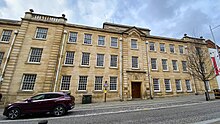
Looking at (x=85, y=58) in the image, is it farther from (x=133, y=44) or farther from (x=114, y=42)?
(x=133, y=44)

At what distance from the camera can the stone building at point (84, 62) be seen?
14.7 meters

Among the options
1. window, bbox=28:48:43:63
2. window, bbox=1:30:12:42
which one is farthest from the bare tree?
window, bbox=1:30:12:42

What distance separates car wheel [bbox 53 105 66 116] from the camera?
868 cm

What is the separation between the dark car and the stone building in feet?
20.0

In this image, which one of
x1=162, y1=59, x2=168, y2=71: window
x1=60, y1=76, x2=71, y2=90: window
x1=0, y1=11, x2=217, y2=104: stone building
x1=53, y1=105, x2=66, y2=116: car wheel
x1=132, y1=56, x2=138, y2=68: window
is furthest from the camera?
x1=162, y1=59, x2=168, y2=71: window

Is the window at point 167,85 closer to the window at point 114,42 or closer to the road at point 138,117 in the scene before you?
the road at point 138,117

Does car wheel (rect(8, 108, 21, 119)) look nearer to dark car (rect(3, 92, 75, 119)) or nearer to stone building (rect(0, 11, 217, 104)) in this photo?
dark car (rect(3, 92, 75, 119))

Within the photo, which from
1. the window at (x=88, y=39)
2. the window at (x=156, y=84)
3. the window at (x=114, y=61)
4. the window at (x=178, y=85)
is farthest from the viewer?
the window at (x=178, y=85)

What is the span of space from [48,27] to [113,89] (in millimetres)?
13913

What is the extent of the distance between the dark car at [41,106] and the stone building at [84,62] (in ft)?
20.0

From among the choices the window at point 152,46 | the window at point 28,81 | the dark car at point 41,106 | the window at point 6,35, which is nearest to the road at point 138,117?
the dark car at point 41,106

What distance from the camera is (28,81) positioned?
1452 centimetres

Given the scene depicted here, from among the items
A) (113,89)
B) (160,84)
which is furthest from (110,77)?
(160,84)

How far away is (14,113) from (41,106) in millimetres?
2001
